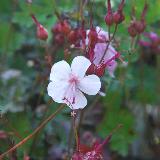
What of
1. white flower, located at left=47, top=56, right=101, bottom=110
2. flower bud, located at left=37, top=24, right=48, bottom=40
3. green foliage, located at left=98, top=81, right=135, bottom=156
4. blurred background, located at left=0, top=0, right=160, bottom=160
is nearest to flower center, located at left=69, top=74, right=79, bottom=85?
white flower, located at left=47, top=56, right=101, bottom=110

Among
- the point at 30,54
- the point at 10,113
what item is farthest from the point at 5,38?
the point at 10,113

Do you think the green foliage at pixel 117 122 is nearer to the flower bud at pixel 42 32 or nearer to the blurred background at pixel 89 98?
the blurred background at pixel 89 98

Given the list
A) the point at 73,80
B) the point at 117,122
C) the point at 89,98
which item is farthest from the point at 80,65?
the point at 89,98

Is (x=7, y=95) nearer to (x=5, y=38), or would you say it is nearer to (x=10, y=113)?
(x=10, y=113)

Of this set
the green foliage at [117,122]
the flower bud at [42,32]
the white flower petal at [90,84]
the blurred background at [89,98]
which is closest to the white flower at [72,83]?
the white flower petal at [90,84]

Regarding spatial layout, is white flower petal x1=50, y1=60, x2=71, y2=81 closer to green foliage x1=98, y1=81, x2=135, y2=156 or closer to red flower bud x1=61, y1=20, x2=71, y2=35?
red flower bud x1=61, y1=20, x2=71, y2=35

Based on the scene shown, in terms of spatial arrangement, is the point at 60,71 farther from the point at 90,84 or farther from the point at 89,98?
the point at 89,98

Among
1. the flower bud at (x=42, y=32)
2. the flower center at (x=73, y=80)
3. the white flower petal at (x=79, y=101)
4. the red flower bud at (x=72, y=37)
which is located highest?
the red flower bud at (x=72, y=37)
